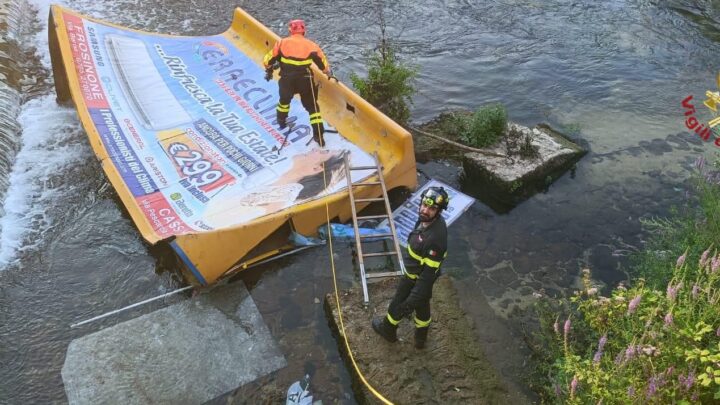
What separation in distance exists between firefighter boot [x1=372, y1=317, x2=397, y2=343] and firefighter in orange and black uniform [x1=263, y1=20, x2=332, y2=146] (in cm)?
304

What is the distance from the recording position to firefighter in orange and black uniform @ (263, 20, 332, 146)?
22.7 feet

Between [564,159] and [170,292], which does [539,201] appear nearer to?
[564,159]

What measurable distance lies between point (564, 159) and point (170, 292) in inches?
236

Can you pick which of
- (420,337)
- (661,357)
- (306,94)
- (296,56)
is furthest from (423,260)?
(296,56)

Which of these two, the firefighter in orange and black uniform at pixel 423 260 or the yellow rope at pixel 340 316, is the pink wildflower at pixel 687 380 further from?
the yellow rope at pixel 340 316

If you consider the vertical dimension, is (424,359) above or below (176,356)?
above

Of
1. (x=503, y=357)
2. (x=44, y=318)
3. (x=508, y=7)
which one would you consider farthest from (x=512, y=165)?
(x=508, y=7)

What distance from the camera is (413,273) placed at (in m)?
4.63

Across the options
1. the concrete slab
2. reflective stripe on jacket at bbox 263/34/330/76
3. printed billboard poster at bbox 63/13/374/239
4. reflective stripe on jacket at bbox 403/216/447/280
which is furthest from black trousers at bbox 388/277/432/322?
reflective stripe on jacket at bbox 263/34/330/76

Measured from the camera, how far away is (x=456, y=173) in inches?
310

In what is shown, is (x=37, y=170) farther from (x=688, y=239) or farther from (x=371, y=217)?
(x=688, y=239)

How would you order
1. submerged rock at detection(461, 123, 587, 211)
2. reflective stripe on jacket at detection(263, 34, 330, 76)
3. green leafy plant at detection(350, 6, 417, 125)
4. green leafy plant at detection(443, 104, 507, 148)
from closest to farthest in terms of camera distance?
1. reflective stripe on jacket at detection(263, 34, 330, 76)
2. submerged rock at detection(461, 123, 587, 211)
3. green leafy plant at detection(443, 104, 507, 148)
4. green leafy plant at detection(350, 6, 417, 125)

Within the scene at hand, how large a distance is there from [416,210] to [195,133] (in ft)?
11.8

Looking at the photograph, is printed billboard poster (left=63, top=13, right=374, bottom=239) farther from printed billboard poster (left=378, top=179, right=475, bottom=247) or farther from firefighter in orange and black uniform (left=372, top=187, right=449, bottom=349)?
firefighter in orange and black uniform (left=372, top=187, right=449, bottom=349)
